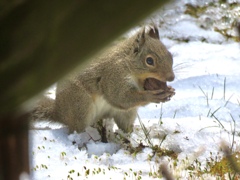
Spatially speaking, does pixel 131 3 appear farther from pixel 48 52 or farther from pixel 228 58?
pixel 228 58

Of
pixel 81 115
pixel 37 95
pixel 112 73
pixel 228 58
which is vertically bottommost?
pixel 37 95

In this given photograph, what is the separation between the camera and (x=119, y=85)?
4594 millimetres

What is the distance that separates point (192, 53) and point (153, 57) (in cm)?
277

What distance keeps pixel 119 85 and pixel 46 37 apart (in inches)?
154

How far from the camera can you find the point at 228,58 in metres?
6.91

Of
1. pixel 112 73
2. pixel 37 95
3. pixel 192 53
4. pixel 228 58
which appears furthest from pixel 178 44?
pixel 37 95

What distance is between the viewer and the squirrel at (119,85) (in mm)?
4504

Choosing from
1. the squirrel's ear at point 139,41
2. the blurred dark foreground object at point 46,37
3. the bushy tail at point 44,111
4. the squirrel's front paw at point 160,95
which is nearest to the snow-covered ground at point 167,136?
the bushy tail at point 44,111

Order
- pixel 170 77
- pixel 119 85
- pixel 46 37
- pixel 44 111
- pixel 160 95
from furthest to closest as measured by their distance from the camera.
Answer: pixel 44 111 < pixel 119 85 < pixel 160 95 < pixel 170 77 < pixel 46 37

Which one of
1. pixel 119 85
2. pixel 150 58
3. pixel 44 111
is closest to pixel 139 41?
pixel 150 58

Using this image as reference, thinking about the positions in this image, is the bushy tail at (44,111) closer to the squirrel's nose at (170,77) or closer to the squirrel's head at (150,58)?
the squirrel's head at (150,58)

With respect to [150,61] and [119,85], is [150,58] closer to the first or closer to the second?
[150,61]

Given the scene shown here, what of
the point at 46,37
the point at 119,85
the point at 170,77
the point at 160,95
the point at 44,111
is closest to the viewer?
the point at 46,37

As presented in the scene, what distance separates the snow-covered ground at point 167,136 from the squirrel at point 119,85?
182 mm
